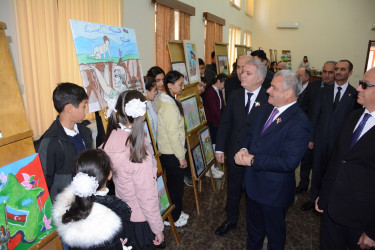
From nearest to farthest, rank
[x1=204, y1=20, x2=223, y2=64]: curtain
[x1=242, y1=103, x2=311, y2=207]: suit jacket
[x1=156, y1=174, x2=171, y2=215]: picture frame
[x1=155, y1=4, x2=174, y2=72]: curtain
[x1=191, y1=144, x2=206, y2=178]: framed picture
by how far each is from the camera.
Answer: [x1=242, y1=103, x2=311, y2=207]: suit jacket < [x1=156, y1=174, x2=171, y2=215]: picture frame < [x1=191, y1=144, x2=206, y2=178]: framed picture < [x1=155, y1=4, x2=174, y2=72]: curtain < [x1=204, y1=20, x2=223, y2=64]: curtain

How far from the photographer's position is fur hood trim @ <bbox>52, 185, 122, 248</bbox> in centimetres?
120

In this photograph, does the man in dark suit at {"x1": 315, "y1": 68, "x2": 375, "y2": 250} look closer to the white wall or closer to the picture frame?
the picture frame

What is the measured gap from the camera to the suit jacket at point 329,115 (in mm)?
2867

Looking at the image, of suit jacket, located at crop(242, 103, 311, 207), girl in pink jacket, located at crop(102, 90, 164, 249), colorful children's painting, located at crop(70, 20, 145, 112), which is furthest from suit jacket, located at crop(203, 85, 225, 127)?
girl in pink jacket, located at crop(102, 90, 164, 249)

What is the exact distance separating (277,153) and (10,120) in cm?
175

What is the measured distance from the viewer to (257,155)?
6.44 feet

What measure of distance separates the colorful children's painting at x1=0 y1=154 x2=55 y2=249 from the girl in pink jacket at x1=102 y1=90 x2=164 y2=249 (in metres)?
0.43

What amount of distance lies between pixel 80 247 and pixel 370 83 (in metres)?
1.96

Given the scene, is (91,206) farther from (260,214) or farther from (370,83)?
(370,83)

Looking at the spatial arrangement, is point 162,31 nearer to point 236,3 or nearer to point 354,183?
point 354,183

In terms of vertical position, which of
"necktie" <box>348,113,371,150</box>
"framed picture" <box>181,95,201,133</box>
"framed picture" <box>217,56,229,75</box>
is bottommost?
"framed picture" <box>181,95,201,133</box>

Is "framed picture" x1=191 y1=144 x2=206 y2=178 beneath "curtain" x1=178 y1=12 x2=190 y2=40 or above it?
beneath

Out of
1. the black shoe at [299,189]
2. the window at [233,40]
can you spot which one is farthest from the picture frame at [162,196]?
the window at [233,40]

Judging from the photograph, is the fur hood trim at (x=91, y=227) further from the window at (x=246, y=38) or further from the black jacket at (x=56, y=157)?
the window at (x=246, y=38)
